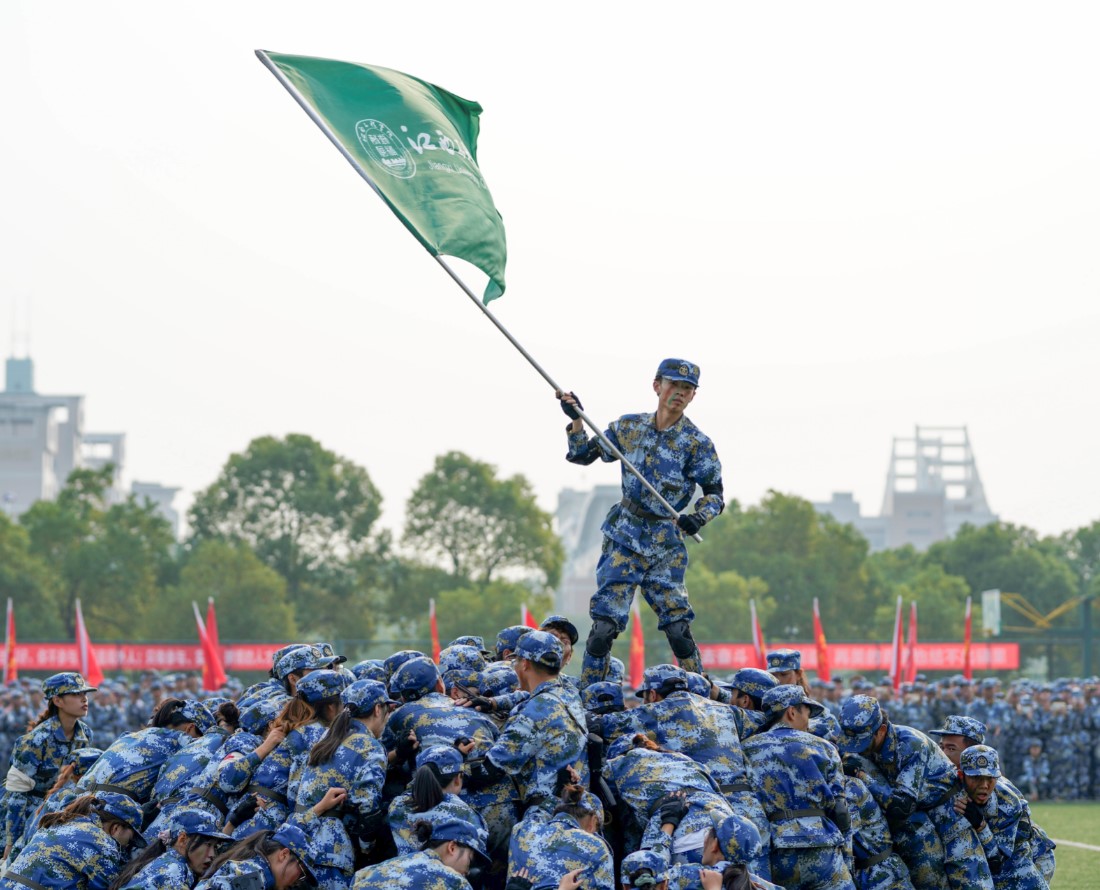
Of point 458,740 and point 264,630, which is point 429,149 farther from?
point 264,630

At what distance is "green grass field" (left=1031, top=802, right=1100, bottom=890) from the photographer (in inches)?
665

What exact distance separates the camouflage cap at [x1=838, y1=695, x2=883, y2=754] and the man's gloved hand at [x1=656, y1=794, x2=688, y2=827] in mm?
2371

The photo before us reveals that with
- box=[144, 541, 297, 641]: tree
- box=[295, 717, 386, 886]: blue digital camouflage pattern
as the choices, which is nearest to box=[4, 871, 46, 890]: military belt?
box=[295, 717, 386, 886]: blue digital camouflage pattern

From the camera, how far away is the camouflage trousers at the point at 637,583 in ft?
40.4

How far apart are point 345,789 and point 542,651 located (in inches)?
57.8

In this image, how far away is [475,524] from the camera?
2594 inches

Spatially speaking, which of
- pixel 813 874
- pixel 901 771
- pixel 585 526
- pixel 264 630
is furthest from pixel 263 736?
pixel 585 526

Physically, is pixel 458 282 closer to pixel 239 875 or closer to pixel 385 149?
pixel 385 149

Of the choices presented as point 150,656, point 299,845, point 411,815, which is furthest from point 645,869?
point 150,656

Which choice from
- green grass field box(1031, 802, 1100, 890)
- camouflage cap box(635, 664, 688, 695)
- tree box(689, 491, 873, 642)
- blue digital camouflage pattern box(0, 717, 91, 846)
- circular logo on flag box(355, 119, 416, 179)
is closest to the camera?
camouflage cap box(635, 664, 688, 695)

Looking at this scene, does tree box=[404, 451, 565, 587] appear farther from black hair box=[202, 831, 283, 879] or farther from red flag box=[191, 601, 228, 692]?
black hair box=[202, 831, 283, 879]

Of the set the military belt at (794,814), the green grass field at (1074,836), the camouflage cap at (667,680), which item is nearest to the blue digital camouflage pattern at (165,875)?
the camouflage cap at (667,680)

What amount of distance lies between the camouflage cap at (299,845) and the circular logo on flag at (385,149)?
206 inches

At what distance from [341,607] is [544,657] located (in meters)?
54.2
